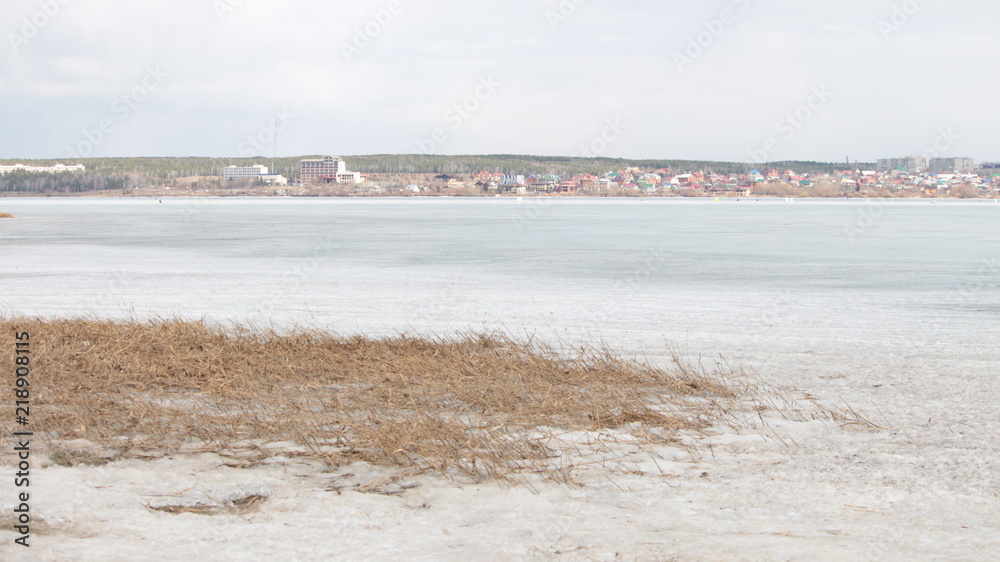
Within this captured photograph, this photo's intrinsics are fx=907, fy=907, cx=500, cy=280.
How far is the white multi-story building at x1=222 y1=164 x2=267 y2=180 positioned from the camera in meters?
162

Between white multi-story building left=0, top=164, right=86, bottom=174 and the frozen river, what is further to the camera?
white multi-story building left=0, top=164, right=86, bottom=174

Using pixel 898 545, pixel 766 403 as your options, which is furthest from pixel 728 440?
pixel 898 545

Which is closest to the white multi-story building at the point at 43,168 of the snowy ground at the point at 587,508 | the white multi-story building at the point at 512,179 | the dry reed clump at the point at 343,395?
the white multi-story building at the point at 512,179

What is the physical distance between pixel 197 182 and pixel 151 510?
15274 centimetres

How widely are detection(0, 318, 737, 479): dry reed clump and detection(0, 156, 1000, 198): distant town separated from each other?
11474 centimetres

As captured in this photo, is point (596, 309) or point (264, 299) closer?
point (596, 309)

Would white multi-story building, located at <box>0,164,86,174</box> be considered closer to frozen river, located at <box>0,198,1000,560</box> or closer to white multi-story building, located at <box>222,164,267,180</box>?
white multi-story building, located at <box>222,164,267,180</box>

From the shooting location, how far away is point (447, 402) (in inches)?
252

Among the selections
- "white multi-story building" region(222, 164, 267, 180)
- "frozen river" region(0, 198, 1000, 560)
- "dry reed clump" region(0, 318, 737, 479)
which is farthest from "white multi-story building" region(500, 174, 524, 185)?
"dry reed clump" region(0, 318, 737, 479)

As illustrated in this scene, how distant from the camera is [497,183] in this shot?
139250 millimetres

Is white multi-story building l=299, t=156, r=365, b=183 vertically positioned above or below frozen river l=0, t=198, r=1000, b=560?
above

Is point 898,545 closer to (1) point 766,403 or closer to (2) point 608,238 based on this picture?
(1) point 766,403

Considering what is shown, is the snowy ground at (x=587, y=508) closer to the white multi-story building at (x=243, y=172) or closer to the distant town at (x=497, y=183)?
the distant town at (x=497, y=183)

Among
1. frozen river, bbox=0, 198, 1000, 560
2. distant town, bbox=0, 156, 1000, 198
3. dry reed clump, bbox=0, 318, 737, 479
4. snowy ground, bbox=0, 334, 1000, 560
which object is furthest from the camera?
distant town, bbox=0, 156, 1000, 198
